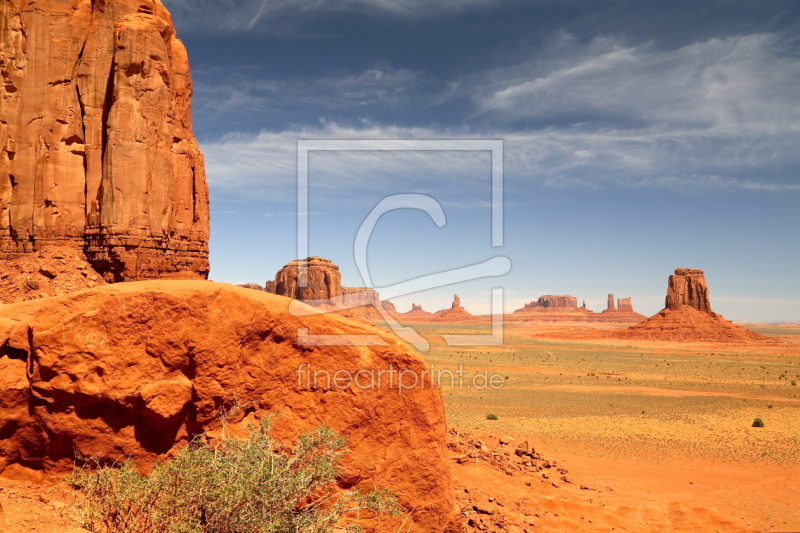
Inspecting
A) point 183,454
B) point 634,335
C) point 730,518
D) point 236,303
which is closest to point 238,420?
point 183,454

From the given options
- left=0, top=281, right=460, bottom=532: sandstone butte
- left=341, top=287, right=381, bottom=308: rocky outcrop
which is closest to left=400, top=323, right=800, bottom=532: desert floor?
left=0, top=281, right=460, bottom=532: sandstone butte

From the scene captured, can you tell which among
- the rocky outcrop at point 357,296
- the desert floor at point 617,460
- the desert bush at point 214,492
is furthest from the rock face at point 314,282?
the desert bush at point 214,492

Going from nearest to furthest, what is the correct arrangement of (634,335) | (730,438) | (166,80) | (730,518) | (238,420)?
(238,420)
(730,518)
(166,80)
(730,438)
(634,335)

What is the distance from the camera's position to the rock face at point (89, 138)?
17.7 meters

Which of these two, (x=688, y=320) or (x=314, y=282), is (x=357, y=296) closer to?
(x=314, y=282)

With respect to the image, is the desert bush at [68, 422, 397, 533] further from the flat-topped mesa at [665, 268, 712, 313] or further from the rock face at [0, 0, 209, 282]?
the flat-topped mesa at [665, 268, 712, 313]

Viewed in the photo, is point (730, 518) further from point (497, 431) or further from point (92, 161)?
point (92, 161)

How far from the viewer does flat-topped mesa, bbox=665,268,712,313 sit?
335 feet

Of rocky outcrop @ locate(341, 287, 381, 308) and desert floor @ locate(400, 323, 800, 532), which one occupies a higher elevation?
rocky outcrop @ locate(341, 287, 381, 308)

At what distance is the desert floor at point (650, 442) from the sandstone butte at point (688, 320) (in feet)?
174

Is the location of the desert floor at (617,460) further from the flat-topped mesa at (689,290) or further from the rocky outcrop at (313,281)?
the flat-topped mesa at (689,290)

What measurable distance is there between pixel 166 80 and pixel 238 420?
17.2m

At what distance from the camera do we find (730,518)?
12078mm

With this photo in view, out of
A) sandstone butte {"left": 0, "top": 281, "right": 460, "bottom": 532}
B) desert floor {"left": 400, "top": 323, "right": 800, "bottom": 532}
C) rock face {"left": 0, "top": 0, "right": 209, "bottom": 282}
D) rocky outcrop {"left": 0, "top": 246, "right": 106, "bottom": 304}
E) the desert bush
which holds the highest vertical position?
rock face {"left": 0, "top": 0, "right": 209, "bottom": 282}
